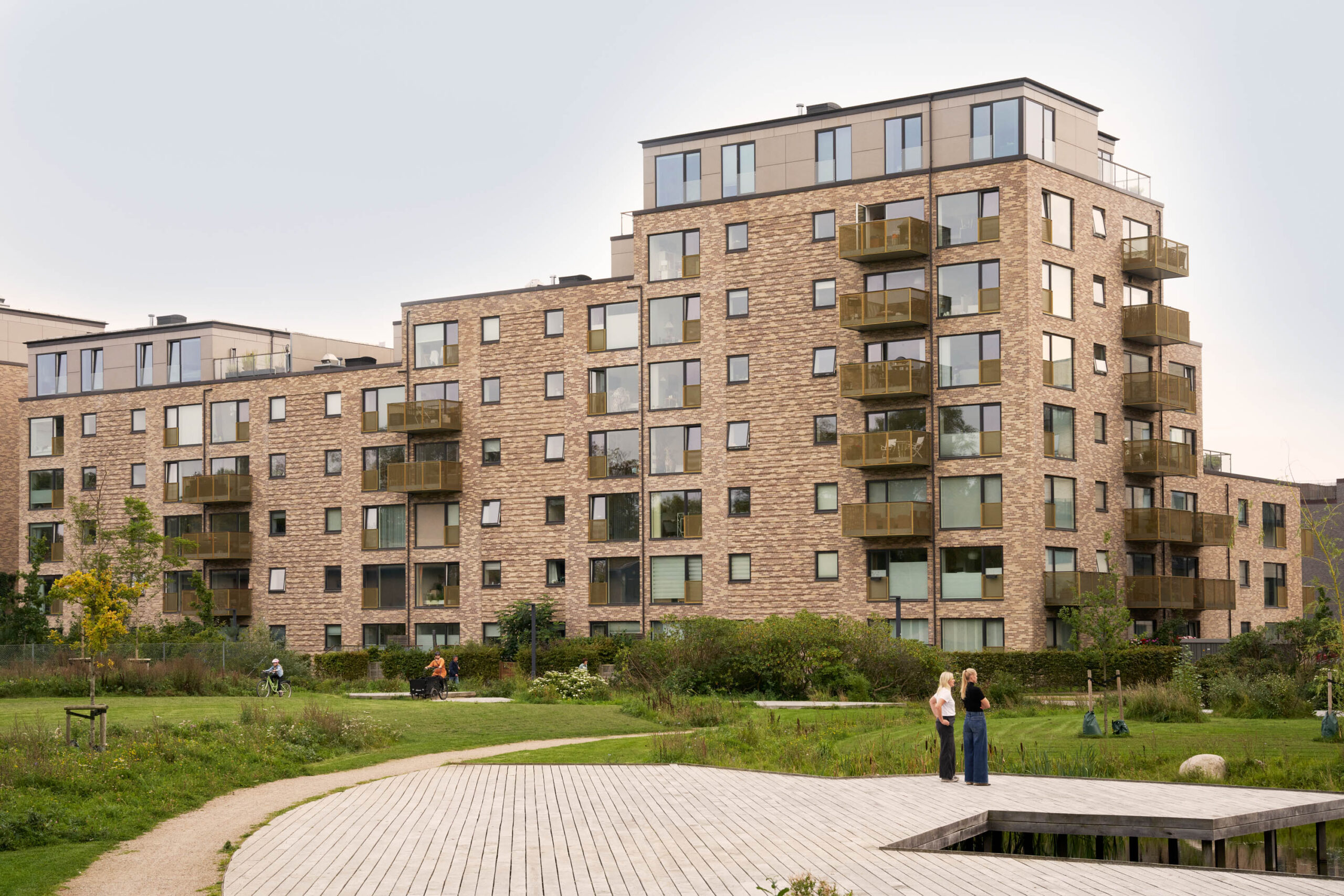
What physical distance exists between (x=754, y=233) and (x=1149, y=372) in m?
15.0

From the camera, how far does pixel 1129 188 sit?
179 feet

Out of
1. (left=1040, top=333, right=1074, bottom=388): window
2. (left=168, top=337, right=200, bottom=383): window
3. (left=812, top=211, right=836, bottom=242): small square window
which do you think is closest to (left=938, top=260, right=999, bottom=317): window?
(left=1040, top=333, right=1074, bottom=388): window

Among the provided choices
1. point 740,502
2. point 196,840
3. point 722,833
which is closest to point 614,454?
point 740,502

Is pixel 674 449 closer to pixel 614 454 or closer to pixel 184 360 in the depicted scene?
pixel 614 454

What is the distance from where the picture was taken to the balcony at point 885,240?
49.8 m

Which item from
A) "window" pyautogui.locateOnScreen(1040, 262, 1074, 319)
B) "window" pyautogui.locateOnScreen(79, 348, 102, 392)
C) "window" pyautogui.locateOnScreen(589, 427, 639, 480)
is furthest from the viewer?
"window" pyautogui.locateOnScreen(79, 348, 102, 392)

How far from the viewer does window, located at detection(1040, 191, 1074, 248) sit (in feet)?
163

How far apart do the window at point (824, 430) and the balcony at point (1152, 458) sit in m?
10.6

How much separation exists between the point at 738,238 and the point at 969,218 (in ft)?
29.2

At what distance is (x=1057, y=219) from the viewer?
50344 mm

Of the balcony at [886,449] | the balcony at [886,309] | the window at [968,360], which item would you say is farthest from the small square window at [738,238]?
the balcony at [886,449]

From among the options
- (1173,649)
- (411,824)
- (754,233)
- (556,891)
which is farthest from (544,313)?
(556,891)

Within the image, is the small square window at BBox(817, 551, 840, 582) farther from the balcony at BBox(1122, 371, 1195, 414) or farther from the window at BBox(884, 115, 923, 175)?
the window at BBox(884, 115, 923, 175)

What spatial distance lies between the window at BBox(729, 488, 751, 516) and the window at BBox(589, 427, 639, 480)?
4.04 m
